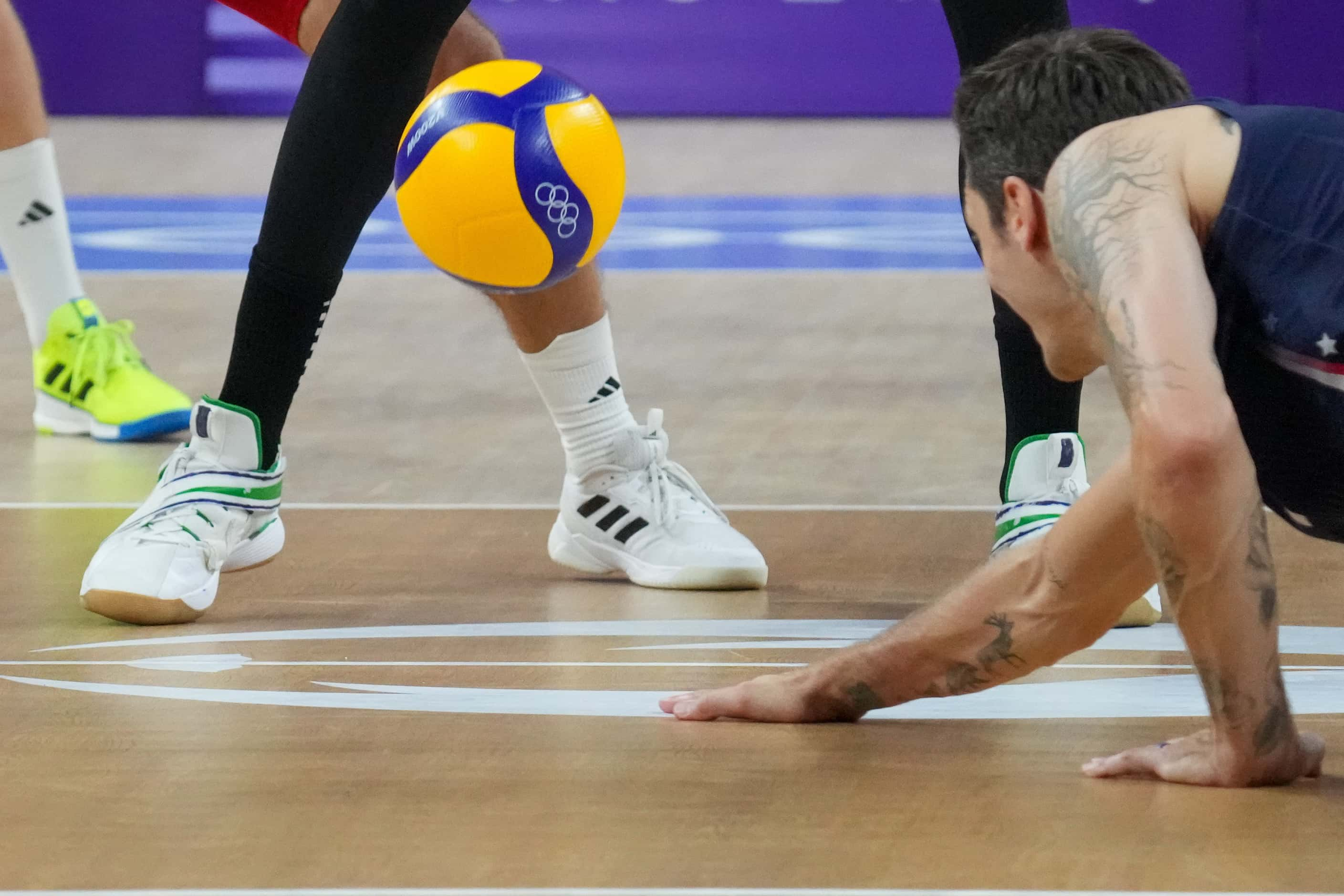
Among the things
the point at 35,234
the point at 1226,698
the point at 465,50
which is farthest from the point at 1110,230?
the point at 35,234

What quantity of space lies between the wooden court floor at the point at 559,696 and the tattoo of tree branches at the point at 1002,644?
3.2 inches

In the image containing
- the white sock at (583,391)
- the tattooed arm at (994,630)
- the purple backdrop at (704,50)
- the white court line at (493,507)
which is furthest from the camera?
the purple backdrop at (704,50)

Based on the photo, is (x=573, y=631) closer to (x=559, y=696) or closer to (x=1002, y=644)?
(x=559, y=696)

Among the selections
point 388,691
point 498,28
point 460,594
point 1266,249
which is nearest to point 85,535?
point 460,594

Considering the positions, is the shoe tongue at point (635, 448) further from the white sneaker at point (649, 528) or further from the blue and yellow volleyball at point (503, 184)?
the blue and yellow volleyball at point (503, 184)

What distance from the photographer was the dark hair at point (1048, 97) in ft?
5.06

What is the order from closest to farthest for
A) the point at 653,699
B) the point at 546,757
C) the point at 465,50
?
the point at 546,757 < the point at 653,699 < the point at 465,50

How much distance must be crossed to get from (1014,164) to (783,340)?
3076mm

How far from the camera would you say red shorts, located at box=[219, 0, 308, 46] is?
8.56ft

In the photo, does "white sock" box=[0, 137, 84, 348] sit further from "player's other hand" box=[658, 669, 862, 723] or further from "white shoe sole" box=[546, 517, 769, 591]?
"player's other hand" box=[658, 669, 862, 723]

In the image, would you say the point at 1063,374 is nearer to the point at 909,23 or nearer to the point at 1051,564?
the point at 1051,564

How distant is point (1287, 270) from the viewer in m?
1.46

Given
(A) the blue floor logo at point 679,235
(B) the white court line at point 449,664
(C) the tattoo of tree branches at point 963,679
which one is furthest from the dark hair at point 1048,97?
(A) the blue floor logo at point 679,235

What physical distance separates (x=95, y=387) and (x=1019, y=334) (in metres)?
1.92
